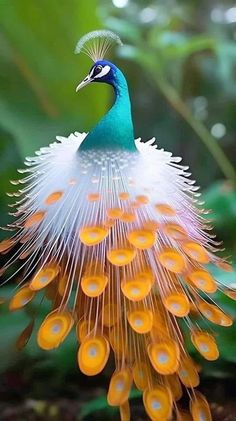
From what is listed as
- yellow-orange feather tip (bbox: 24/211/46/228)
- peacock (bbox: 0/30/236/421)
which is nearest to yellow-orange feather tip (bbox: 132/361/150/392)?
peacock (bbox: 0/30/236/421)

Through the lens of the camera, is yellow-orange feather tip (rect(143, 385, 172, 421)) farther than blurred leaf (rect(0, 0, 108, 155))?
No

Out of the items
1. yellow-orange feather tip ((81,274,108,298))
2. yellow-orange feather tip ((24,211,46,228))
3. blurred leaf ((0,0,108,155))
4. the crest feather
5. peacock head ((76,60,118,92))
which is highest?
blurred leaf ((0,0,108,155))

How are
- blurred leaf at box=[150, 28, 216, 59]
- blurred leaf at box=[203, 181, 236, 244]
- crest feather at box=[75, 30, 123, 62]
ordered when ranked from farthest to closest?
1. blurred leaf at box=[150, 28, 216, 59]
2. blurred leaf at box=[203, 181, 236, 244]
3. crest feather at box=[75, 30, 123, 62]

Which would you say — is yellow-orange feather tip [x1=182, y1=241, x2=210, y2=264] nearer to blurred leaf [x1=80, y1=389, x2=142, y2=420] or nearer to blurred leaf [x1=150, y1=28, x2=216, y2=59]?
blurred leaf [x1=80, y1=389, x2=142, y2=420]

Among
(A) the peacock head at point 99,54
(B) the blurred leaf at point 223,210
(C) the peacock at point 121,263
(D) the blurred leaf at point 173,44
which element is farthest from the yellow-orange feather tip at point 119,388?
(D) the blurred leaf at point 173,44

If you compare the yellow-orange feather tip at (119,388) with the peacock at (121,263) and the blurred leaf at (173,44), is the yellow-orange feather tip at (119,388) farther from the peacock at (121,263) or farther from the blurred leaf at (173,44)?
the blurred leaf at (173,44)

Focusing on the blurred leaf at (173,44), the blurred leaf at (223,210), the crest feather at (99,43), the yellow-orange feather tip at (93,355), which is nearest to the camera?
the yellow-orange feather tip at (93,355)

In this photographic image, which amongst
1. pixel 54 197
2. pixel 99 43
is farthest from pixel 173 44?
pixel 54 197

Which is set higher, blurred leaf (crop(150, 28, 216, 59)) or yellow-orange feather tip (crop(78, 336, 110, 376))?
blurred leaf (crop(150, 28, 216, 59))
